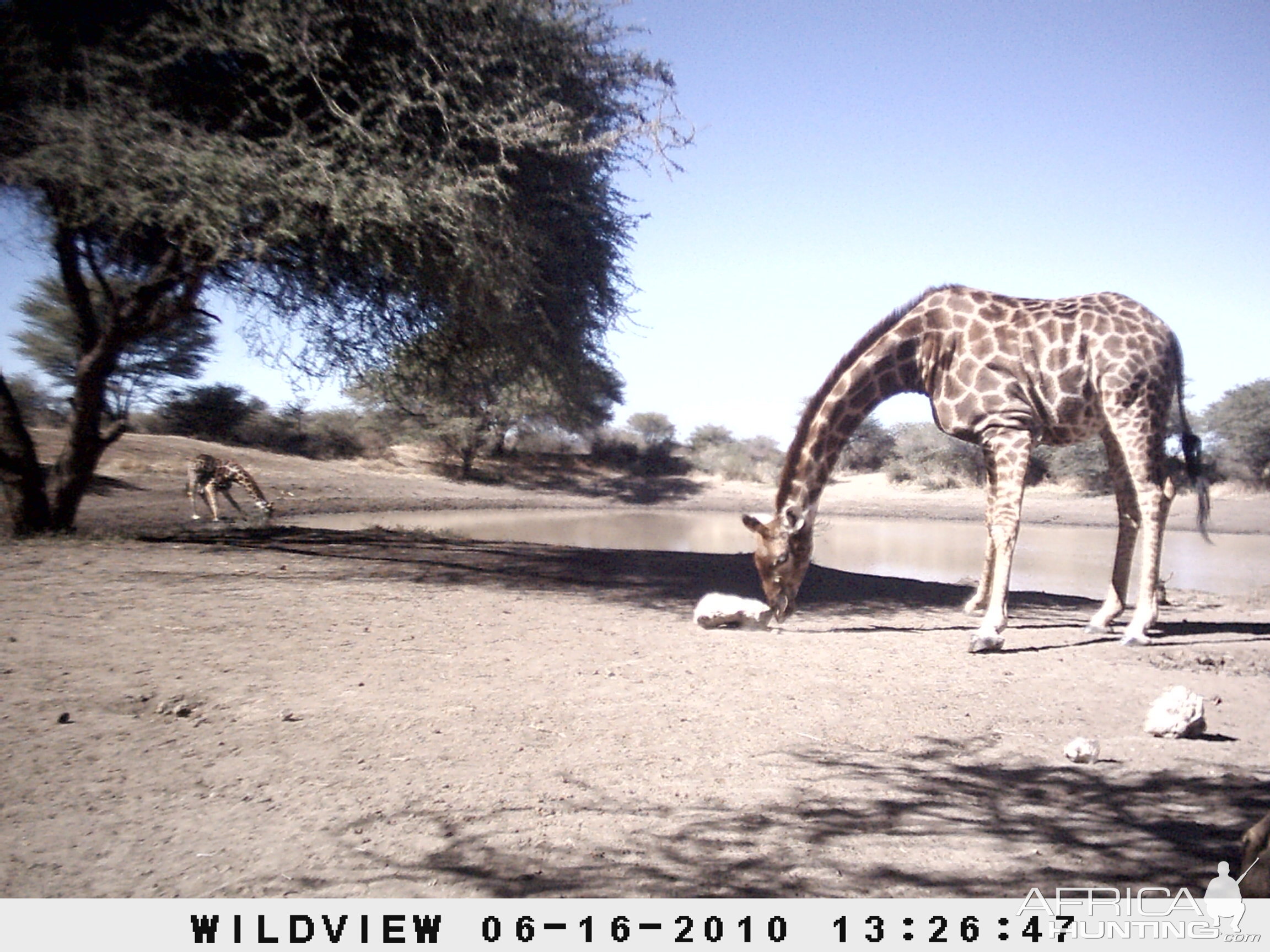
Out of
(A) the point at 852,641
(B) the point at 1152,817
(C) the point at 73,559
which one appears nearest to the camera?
(B) the point at 1152,817

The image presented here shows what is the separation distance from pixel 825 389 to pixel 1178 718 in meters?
3.76

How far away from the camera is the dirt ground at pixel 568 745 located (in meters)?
2.94

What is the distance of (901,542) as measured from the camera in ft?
61.5

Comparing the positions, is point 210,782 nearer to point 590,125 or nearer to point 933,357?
point 933,357

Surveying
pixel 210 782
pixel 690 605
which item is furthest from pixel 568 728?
pixel 690 605

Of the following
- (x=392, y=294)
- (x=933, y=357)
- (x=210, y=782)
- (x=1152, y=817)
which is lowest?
(x=210, y=782)

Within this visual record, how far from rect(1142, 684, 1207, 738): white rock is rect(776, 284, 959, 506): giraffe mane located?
10.7 feet

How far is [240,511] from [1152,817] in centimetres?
1518

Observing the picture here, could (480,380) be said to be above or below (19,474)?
above

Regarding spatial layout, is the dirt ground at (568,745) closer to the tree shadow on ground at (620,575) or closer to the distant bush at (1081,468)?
the tree shadow on ground at (620,575)

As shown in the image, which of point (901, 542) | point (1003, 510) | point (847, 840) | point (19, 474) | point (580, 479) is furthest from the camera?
point (580, 479)

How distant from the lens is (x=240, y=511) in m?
15.4

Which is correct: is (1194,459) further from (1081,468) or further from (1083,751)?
(1081,468)
